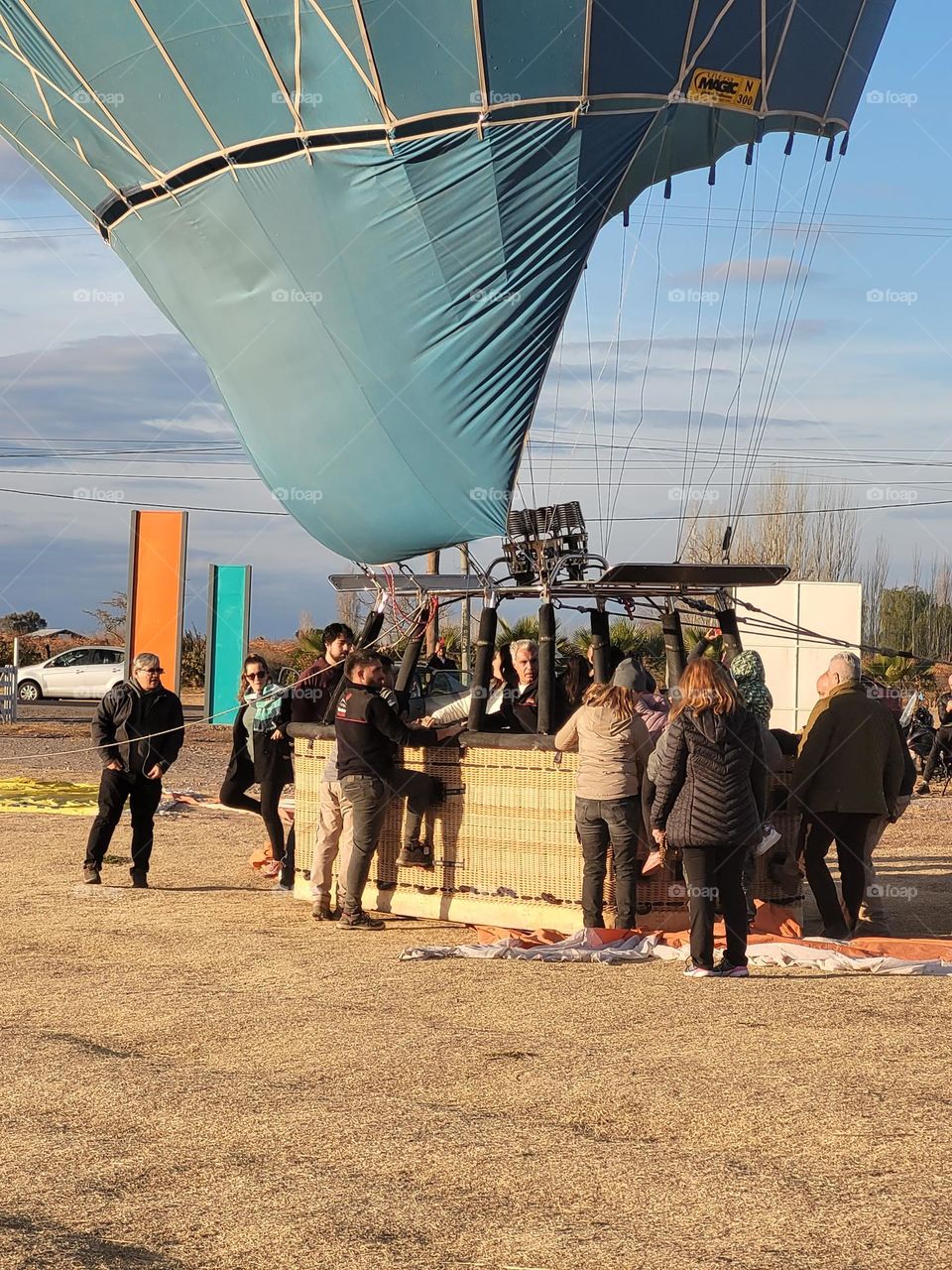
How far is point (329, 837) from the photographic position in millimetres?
9328

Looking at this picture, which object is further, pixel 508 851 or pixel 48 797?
pixel 48 797

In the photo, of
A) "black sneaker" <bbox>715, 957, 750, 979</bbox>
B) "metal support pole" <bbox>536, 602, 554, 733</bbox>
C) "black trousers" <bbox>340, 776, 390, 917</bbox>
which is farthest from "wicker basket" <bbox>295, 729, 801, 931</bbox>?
"black sneaker" <bbox>715, 957, 750, 979</bbox>

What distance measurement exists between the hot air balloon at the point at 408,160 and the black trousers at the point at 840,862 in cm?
288

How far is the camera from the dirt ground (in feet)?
12.7

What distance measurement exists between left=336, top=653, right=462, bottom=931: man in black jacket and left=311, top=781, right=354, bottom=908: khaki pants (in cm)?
25

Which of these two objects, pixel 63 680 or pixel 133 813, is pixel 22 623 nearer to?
pixel 63 680

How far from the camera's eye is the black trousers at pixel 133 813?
1037 centimetres

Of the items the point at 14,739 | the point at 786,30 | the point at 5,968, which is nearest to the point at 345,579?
the point at 5,968

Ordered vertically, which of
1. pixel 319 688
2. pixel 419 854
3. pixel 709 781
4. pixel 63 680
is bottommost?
pixel 63 680

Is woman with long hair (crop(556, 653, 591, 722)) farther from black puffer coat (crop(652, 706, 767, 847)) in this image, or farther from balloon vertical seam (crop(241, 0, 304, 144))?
balloon vertical seam (crop(241, 0, 304, 144))

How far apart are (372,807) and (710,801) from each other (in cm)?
228

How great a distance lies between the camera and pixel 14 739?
24953 mm

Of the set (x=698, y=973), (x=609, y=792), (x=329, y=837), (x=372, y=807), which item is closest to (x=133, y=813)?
(x=329, y=837)

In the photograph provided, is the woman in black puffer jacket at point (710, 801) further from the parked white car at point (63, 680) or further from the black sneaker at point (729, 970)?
the parked white car at point (63, 680)
